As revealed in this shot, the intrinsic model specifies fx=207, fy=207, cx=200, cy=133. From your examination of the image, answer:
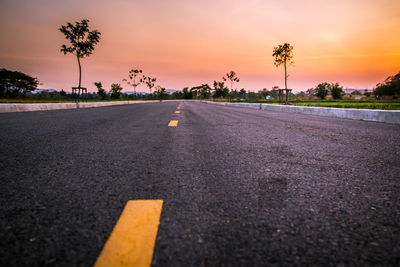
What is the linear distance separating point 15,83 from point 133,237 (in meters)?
108

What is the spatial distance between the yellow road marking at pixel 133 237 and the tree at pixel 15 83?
95.8 meters

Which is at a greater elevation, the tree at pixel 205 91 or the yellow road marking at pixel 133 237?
the tree at pixel 205 91

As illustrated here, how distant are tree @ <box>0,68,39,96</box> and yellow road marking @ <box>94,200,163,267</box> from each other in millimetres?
95826

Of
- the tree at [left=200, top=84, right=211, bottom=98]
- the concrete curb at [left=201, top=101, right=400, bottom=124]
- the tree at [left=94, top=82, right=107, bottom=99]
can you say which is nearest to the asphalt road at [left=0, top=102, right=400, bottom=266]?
the concrete curb at [left=201, top=101, right=400, bottom=124]

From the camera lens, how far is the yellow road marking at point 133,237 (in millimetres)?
943

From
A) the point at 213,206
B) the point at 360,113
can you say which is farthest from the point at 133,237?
the point at 360,113

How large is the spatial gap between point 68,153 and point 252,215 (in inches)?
107

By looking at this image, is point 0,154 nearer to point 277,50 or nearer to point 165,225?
point 165,225

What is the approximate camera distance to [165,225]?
48.1 inches

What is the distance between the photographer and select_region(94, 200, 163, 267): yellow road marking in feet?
3.09

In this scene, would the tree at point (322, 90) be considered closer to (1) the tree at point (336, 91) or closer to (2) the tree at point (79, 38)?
(1) the tree at point (336, 91)

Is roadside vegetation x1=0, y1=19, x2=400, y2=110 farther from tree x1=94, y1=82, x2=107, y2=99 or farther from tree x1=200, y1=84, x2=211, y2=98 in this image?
tree x1=200, y1=84, x2=211, y2=98

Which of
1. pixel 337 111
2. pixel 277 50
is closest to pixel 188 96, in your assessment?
pixel 277 50

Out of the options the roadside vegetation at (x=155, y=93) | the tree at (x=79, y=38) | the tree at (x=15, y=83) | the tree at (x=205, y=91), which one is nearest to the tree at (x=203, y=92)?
the tree at (x=205, y=91)
